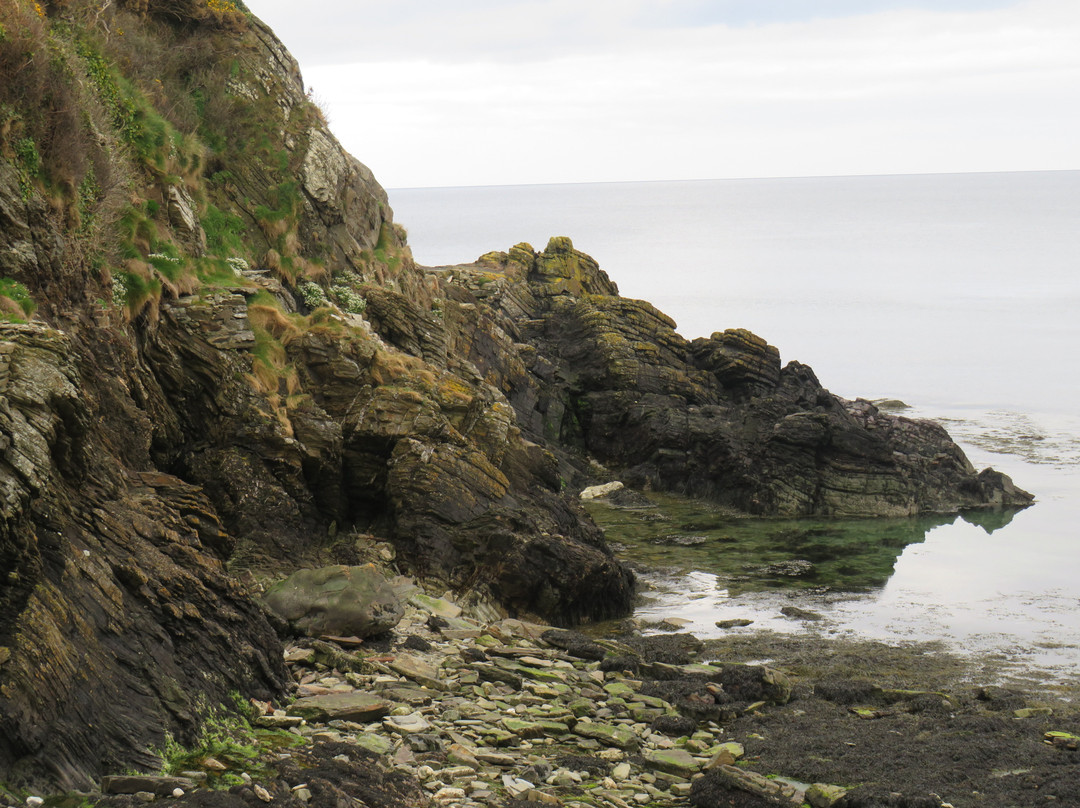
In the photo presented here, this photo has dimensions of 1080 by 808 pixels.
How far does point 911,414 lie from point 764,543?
27436 millimetres

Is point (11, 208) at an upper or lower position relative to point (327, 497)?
upper

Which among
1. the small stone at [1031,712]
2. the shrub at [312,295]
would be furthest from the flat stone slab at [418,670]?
the shrub at [312,295]

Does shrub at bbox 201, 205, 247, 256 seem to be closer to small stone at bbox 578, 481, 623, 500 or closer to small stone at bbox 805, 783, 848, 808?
small stone at bbox 805, 783, 848, 808

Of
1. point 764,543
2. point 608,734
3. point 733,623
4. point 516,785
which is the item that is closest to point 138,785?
point 516,785

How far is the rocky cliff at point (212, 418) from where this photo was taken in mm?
9750

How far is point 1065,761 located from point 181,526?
11195 millimetres

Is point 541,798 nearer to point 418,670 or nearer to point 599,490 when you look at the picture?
point 418,670

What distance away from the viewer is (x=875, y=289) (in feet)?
369

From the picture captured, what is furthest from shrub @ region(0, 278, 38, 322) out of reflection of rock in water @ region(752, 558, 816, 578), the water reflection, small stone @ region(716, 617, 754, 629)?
reflection of rock in water @ region(752, 558, 816, 578)

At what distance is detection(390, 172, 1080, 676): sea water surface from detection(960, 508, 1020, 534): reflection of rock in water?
0.46 ft

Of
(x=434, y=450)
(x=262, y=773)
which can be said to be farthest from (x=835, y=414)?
(x=262, y=773)

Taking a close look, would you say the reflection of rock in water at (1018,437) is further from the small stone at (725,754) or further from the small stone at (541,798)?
the small stone at (541,798)

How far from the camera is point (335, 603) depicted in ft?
47.4

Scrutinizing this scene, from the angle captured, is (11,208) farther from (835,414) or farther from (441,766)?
(835,414)
